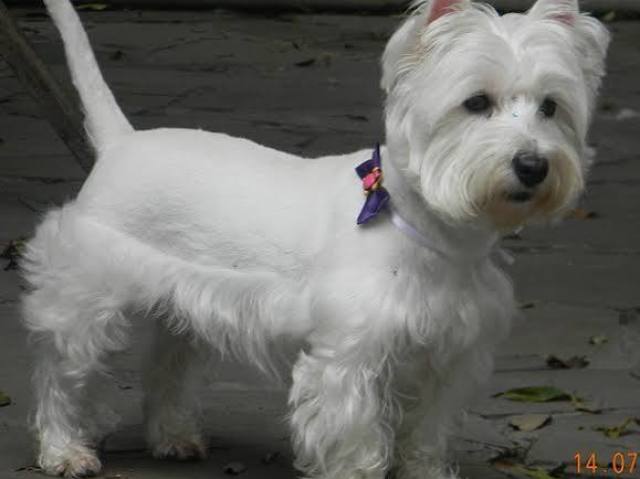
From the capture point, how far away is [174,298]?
4547 mm

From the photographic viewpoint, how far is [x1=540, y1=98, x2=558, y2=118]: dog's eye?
402cm

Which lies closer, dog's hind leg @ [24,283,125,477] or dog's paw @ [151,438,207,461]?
dog's hind leg @ [24,283,125,477]

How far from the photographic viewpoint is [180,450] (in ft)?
16.2

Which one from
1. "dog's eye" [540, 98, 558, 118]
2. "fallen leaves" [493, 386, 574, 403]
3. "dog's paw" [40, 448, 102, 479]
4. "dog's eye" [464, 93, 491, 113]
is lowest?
"fallen leaves" [493, 386, 574, 403]

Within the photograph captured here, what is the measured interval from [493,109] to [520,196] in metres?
0.23

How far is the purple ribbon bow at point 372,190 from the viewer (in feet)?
13.8

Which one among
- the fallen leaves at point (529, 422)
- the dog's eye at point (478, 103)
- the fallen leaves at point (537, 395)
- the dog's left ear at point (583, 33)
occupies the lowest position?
the fallen leaves at point (537, 395)

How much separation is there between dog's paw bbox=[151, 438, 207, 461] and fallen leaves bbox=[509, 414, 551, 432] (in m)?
1.00

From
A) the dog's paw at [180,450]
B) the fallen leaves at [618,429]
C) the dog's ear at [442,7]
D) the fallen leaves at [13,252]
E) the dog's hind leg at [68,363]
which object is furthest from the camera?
the fallen leaves at [13,252]

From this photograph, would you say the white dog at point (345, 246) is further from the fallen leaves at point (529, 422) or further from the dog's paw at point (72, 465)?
the fallen leaves at point (529, 422)

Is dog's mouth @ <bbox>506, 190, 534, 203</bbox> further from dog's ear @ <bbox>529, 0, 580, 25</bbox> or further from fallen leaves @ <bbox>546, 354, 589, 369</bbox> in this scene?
fallen leaves @ <bbox>546, 354, 589, 369</bbox>
